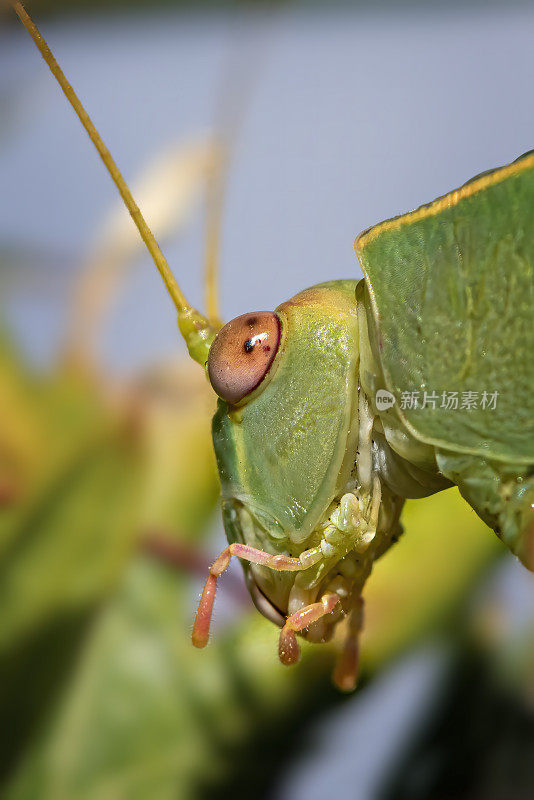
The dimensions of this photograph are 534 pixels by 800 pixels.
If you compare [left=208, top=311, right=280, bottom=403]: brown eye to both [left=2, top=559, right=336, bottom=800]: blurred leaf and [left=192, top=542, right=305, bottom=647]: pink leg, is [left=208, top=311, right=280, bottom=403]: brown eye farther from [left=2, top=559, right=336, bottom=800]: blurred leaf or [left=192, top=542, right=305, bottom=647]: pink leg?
[left=2, top=559, right=336, bottom=800]: blurred leaf

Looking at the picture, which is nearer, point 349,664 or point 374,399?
point 374,399

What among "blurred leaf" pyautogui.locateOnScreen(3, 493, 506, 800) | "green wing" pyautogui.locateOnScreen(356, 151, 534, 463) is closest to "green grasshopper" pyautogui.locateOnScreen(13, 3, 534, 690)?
"green wing" pyautogui.locateOnScreen(356, 151, 534, 463)

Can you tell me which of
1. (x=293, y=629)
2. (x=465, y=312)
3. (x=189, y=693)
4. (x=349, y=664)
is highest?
(x=465, y=312)

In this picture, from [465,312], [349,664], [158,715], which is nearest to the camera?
[465,312]

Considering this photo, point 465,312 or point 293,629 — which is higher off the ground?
point 465,312

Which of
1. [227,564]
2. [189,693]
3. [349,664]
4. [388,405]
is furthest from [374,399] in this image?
[189,693]

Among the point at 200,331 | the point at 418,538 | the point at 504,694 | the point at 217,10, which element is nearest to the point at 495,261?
the point at 200,331

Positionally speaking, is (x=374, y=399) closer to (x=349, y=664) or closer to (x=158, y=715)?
(x=349, y=664)

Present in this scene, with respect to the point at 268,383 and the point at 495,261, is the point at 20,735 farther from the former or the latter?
the point at 495,261
